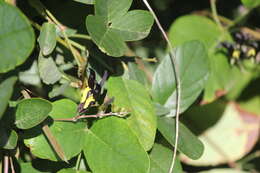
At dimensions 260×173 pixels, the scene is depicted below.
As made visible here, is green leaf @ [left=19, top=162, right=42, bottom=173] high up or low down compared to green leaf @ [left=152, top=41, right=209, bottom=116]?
down

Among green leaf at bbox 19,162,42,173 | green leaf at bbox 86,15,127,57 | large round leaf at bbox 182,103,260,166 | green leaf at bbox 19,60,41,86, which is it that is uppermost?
green leaf at bbox 86,15,127,57

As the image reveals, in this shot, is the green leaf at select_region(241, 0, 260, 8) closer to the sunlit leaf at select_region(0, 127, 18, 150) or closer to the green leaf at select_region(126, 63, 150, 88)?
the green leaf at select_region(126, 63, 150, 88)

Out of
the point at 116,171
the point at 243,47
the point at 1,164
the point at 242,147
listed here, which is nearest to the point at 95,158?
the point at 116,171

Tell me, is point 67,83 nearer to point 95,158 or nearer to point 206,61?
point 95,158

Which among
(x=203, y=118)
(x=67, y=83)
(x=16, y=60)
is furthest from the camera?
(x=203, y=118)

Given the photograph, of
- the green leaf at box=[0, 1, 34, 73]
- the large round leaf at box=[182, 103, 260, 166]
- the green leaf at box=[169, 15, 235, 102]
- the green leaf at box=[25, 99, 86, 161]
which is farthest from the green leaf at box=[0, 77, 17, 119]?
the large round leaf at box=[182, 103, 260, 166]

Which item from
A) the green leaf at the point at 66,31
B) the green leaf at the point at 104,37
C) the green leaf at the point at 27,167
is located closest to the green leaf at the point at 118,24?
the green leaf at the point at 104,37

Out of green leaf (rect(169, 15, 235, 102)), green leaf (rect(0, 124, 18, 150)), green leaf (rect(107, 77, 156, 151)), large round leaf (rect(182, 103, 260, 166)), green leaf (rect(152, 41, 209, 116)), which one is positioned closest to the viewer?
green leaf (rect(0, 124, 18, 150))
